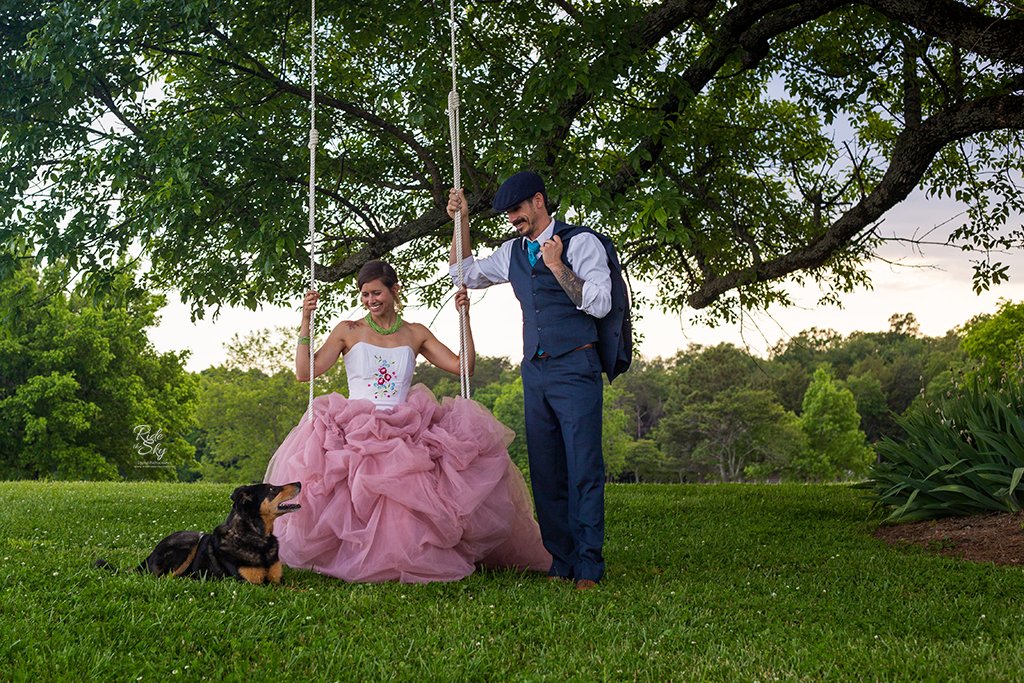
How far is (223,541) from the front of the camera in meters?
4.26

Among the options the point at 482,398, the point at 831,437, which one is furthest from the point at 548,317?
the point at 831,437

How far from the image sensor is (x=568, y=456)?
4559 mm

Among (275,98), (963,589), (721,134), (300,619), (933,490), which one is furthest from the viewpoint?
(721,134)

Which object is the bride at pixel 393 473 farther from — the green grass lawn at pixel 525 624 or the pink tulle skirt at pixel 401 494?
the green grass lawn at pixel 525 624

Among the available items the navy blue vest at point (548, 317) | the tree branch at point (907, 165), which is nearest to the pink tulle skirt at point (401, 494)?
the navy blue vest at point (548, 317)

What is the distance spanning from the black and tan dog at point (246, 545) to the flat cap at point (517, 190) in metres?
1.99

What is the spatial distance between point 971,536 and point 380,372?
532 cm

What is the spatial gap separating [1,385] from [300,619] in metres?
30.1

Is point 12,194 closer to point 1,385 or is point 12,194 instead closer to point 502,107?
point 502,107

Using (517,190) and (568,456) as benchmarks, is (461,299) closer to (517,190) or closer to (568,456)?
(517,190)

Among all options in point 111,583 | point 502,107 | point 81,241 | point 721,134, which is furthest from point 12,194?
point 721,134

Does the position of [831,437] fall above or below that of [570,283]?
below

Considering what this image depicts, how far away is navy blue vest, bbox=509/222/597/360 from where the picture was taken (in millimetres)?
4492

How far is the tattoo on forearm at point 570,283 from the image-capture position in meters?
4.37
